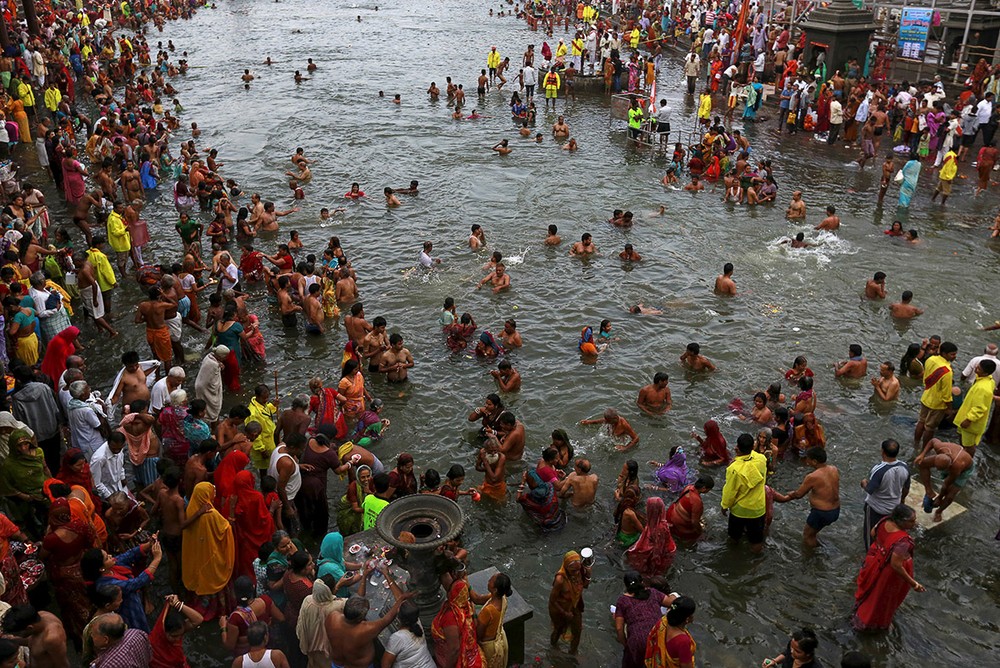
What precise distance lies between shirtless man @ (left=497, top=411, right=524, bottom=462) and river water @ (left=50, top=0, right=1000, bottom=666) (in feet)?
0.80

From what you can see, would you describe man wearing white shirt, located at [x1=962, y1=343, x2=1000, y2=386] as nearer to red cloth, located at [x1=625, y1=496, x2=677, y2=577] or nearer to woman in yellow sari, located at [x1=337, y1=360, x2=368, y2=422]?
red cloth, located at [x1=625, y1=496, x2=677, y2=577]

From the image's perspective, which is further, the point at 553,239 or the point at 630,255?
the point at 553,239

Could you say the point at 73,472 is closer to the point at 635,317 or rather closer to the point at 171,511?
the point at 171,511

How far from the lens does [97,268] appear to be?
1352 centimetres

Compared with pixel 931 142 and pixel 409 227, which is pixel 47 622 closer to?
pixel 409 227

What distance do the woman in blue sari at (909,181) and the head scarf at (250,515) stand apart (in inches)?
704

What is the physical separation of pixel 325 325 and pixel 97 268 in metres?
4.12

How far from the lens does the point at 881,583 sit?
7.56 metres

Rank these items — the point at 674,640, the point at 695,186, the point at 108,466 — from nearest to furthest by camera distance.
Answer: the point at 674,640
the point at 108,466
the point at 695,186

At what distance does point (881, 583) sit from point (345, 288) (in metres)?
10.9

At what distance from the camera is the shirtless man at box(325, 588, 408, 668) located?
597cm

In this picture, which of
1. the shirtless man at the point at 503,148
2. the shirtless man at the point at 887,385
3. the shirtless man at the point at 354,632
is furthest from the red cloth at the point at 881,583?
the shirtless man at the point at 503,148

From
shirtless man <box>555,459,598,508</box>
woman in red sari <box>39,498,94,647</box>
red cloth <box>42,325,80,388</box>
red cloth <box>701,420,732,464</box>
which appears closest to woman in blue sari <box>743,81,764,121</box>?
red cloth <box>701,420,732,464</box>

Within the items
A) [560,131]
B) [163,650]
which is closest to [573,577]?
[163,650]
